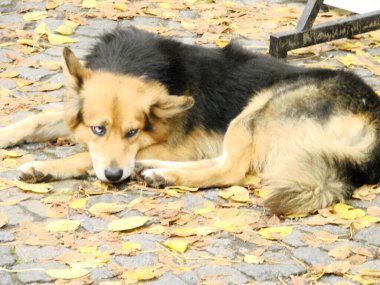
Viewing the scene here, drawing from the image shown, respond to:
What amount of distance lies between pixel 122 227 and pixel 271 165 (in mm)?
1352

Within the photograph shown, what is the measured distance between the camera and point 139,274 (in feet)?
14.9

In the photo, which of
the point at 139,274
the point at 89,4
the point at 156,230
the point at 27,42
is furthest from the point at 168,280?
the point at 89,4

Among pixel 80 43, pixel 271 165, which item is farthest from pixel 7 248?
pixel 80 43

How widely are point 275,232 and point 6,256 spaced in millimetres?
1609

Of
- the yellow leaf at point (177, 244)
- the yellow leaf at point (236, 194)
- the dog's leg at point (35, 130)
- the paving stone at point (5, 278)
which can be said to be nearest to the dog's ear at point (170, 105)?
the yellow leaf at point (236, 194)

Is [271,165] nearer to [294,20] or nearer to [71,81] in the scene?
[71,81]

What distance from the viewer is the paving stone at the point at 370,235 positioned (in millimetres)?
5105

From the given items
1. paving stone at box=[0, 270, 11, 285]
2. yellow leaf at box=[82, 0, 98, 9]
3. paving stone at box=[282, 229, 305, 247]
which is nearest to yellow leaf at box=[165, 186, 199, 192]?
paving stone at box=[282, 229, 305, 247]

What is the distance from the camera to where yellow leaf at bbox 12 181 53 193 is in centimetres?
568

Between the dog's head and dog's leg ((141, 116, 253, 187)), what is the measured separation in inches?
9.3

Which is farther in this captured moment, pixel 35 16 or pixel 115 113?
pixel 35 16

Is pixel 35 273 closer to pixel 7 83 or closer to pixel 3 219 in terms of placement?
pixel 3 219

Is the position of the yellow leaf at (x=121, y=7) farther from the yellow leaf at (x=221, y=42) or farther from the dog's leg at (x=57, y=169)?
the dog's leg at (x=57, y=169)

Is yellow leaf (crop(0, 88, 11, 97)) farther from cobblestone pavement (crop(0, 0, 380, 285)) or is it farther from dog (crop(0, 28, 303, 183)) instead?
cobblestone pavement (crop(0, 0, 380, 285))
